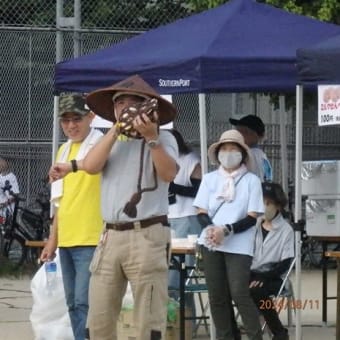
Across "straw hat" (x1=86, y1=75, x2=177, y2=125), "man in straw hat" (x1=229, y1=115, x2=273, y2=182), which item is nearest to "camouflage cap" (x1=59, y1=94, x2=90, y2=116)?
"straw hat" (x1=86, y1=75, x2=177, y2=125)

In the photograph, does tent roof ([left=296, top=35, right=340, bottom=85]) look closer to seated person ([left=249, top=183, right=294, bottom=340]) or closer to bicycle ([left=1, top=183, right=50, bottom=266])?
seated person ([left=249, top=183, right=294, bottom=340])

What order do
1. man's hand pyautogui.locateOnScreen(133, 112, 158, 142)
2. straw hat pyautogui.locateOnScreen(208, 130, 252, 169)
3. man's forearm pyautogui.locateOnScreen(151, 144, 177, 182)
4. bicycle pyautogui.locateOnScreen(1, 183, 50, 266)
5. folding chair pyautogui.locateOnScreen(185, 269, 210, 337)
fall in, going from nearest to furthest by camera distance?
man's hand pyautogui.locateOnScreen(133, 112, 158, 142), man's forearm pyautogui.locateOnScreen(151, 144, 177, 182), straw hat pyautogui.locateOnScreen(208, 130, 252, 169), folding chair pyautogui.locateOnScreen(185, 269, 210, 337), bicycle pyautogui.locateOnScreen(1, 183, 50, 266)

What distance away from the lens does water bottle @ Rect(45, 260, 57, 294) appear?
30.0ft

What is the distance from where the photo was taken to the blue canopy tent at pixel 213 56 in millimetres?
9039

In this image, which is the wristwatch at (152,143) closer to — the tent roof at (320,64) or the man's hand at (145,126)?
A: the man's hand at (145,126)

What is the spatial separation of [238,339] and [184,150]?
169cm

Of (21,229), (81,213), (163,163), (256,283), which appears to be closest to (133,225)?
(163,163)

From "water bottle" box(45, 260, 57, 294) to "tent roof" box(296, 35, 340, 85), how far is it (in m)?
2.40

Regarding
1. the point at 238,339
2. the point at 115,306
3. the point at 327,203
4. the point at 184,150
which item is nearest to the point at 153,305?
the point at 115,306

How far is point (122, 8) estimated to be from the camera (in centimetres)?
1650

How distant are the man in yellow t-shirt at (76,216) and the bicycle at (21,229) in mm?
7868

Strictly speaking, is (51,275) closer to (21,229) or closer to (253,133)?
(253,133)

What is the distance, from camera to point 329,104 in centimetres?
829

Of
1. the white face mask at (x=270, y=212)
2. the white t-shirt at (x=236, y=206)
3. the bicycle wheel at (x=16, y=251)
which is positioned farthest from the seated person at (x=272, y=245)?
the bicycle wheel at (x=16, y=251)
